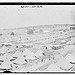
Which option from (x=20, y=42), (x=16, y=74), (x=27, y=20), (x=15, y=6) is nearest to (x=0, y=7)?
(x=15, y=6)

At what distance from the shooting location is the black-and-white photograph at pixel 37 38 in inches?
60.8

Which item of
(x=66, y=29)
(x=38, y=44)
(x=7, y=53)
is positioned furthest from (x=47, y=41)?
Result: (x=7, y=53)

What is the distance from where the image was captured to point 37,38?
158 centimetres

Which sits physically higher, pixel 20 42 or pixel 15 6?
pixel 15 6

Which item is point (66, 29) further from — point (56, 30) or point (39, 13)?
point (39, 13)

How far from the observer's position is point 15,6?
156cm

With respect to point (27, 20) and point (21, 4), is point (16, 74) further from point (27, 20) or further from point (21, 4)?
point (21, 4)

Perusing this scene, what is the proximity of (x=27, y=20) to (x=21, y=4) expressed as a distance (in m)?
0.16

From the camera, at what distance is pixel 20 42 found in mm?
1577

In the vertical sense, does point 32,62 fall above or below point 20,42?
below

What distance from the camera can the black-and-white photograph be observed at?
154 cm

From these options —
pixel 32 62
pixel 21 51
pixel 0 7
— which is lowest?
pixel 32 62

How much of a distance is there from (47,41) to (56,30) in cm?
14

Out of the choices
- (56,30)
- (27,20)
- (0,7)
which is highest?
(0,7)
